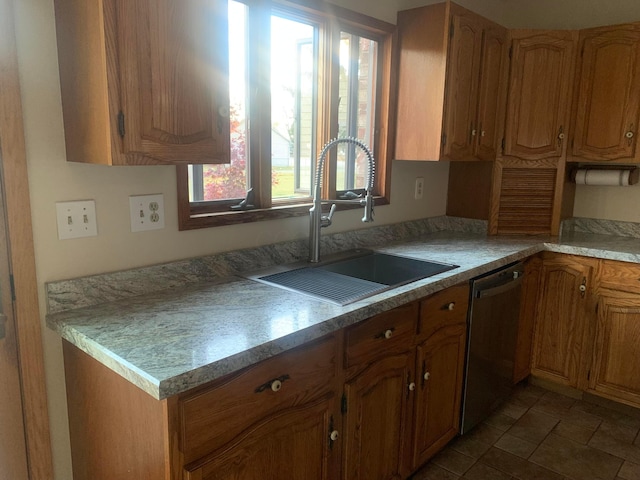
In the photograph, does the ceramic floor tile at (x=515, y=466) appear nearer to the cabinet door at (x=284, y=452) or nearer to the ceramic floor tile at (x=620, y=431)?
the ceramic floor tile at (x=620, y=431)

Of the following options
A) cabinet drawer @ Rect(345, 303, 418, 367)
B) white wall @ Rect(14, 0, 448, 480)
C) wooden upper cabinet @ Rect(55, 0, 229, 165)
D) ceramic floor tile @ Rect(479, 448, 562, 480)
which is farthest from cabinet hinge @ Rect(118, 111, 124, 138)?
ceramic floor tile @ Rect(479, 448, 562, 480)

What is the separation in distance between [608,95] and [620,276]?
100 cm

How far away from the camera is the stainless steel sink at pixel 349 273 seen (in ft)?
5.59

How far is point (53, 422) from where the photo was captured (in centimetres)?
147

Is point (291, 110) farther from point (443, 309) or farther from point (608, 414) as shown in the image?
point (608, 414)

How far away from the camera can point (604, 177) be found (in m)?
2.85

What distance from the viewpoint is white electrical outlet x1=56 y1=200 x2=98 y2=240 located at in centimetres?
143

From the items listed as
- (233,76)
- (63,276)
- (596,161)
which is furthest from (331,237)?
Result: (596,161)

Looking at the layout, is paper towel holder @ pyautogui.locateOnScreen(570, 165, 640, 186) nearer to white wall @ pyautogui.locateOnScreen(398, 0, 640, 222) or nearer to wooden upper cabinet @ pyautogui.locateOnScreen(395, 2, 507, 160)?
white wall @ pyautogui.locateOnScreen(398, 0, 640, 222)

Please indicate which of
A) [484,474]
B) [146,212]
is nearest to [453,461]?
[484,474]

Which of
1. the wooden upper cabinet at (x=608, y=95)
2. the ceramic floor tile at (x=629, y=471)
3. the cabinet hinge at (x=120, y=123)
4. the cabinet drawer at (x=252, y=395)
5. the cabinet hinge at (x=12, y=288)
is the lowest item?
the ceramic floor tile at (x=629, y=471)

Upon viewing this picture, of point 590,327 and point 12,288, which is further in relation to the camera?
point 590,327

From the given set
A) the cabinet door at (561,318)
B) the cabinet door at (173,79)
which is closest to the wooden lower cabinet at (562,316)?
the cabinet door at (561,318)

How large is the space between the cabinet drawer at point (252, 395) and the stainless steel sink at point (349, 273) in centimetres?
23
